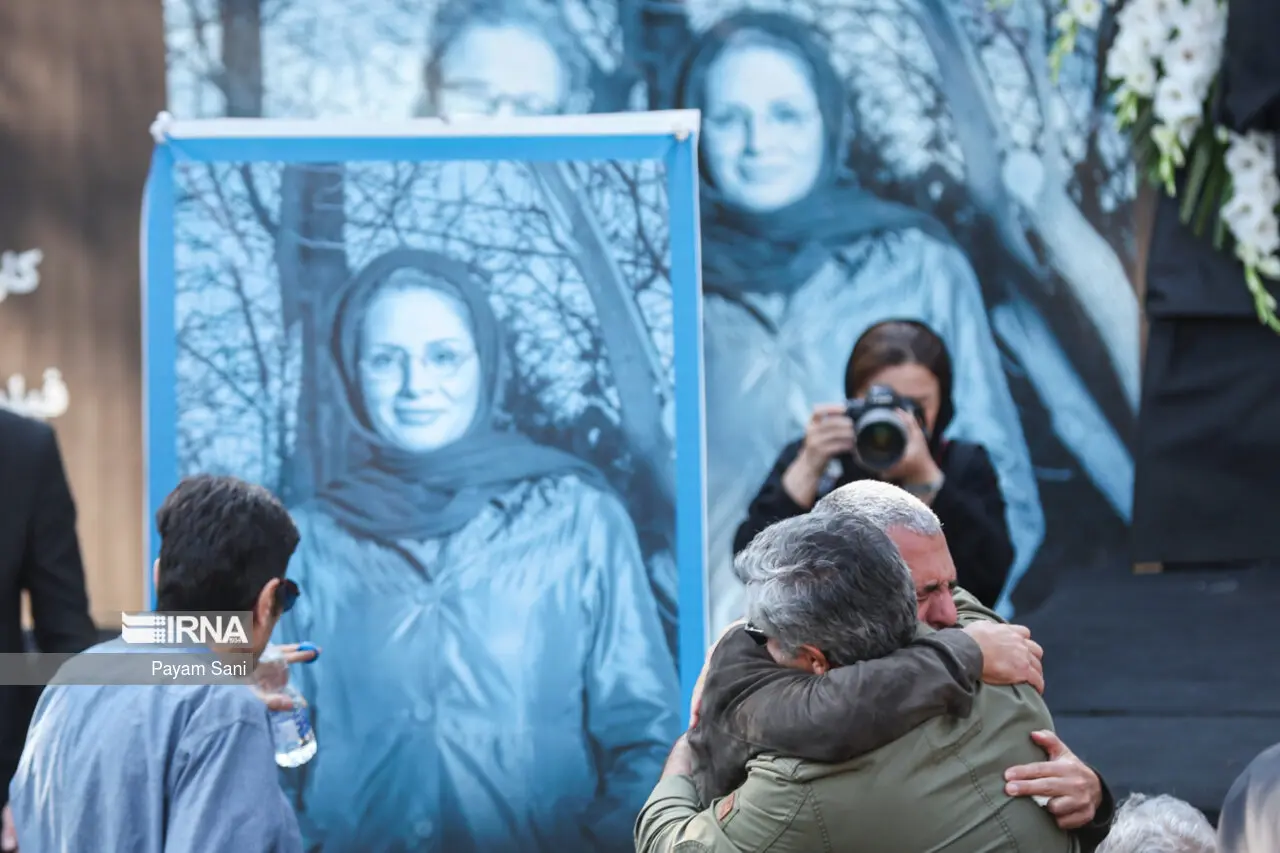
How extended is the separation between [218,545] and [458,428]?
1249mm

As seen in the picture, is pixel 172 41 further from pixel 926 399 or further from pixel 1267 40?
pixel 1267 40

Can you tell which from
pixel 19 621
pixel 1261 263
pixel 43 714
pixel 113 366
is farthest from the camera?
pixel 113 366

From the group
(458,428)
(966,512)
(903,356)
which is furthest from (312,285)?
(966,512)

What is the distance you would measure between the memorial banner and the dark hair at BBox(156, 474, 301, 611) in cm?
113

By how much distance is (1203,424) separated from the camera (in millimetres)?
3615

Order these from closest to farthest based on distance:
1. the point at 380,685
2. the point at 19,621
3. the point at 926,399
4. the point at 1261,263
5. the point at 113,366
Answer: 1. the point at 19,621
2. the point at 380,685
3. the point at 926,399
4. the point at 1261,263
5. the point at 113,366

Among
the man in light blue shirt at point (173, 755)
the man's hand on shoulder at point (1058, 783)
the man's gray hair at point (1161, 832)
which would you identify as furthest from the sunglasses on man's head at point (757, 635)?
the man's gray hair at point (1161, 832)

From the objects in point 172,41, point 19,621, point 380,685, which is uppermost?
point 172,41

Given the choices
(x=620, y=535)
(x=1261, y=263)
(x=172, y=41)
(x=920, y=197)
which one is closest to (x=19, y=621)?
(x=620, y=535)

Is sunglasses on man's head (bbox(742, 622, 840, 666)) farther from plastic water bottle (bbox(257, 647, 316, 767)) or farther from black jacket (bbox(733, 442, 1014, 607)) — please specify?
black jacket (bbox(733, 442, 1014, 607))

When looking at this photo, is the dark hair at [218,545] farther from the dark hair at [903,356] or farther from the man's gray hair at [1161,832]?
the dark hair at [903,356]

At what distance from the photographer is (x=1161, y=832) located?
211 centimetres

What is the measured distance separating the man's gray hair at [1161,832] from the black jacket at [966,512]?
2.76 ft

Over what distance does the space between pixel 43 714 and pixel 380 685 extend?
121cm
